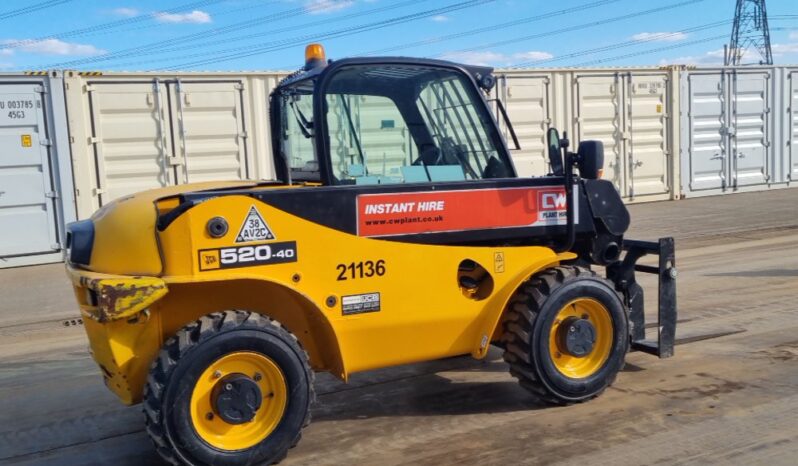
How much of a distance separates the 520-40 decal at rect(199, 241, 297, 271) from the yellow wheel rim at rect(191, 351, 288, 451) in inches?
18.1

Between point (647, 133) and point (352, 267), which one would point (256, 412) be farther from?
point (647, 133)

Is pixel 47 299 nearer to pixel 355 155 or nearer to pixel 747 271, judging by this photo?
pixel 355 155

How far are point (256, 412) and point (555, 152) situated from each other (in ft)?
8.00

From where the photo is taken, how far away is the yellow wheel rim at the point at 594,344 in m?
4.85

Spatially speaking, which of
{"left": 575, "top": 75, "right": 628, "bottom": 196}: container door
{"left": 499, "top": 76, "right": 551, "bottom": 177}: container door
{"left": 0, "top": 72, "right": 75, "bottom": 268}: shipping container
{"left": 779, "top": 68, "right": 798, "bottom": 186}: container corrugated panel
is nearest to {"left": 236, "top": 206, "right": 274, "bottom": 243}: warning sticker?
{"left": 0, "top": 72, "right": 75, "bottom": 268}: shipping container

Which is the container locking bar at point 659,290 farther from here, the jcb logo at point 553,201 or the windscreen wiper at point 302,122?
the windscreen wiper at point 302,122

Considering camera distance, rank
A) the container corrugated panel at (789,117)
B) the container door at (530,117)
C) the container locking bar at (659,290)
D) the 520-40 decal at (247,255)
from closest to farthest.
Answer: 1. the 520-40 decal at (247,255)
2. the container locking bar at (659,290)
3. the container door at (530,117)
4. the container corrugated panel at (789,117)

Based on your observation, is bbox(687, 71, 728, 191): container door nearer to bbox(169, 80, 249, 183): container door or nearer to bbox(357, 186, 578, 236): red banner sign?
bbox(169, 80, 249, 183): container door

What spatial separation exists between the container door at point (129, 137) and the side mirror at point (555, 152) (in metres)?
8.50

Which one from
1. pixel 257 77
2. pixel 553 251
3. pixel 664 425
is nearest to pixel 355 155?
pixel 553 251

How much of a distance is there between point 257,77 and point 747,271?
7973 millimetres

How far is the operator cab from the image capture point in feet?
14.4

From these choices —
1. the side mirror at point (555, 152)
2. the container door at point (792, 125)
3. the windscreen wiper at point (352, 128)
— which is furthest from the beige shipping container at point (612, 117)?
the windscreen wiper at point (352, 128)

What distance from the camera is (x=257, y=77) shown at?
12562 mm
